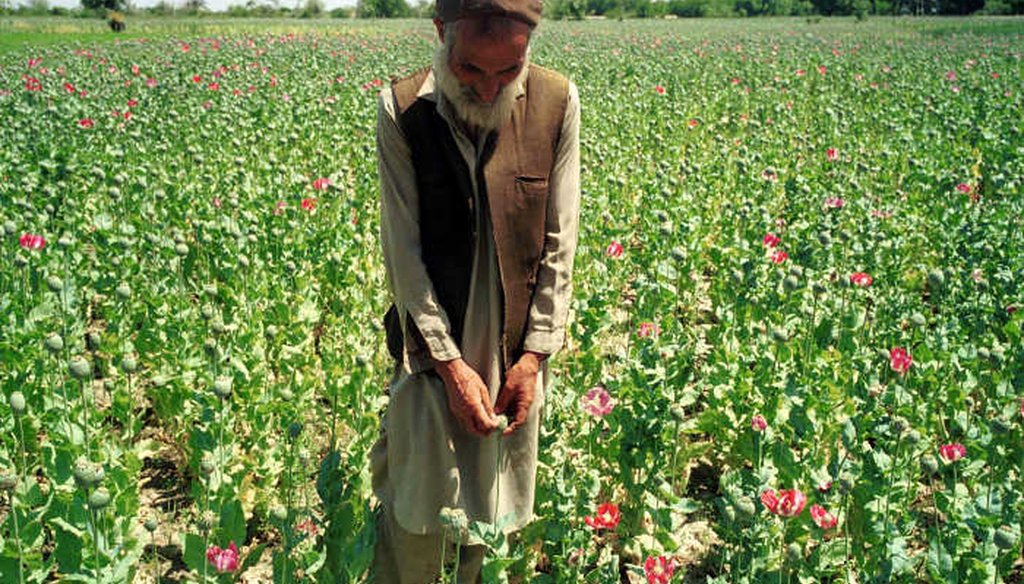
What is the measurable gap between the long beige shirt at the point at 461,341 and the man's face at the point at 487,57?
0.45ft

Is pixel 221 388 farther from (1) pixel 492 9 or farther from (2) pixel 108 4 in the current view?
(2) pixel 108 4

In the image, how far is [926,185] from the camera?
670cm

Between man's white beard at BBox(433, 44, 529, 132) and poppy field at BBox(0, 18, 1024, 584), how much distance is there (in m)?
0.99

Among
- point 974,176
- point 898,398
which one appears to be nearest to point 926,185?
point 974,176

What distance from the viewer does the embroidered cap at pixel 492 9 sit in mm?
1706

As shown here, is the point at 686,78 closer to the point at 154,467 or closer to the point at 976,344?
the point at 976,344

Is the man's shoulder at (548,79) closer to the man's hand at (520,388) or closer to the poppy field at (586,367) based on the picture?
the man's hand at (520,388)

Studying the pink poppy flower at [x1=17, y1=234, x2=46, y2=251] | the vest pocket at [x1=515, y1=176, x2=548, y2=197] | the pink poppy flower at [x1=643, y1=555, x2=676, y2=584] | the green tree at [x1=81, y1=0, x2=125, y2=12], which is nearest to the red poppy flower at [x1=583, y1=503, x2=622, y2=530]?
the pink poppy flower at [x1=643, y1=555, x2=676, y2=584]

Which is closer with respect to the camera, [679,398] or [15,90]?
[679,398]

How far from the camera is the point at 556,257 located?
214cm

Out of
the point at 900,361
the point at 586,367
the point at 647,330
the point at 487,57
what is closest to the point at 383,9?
the point at 586,367

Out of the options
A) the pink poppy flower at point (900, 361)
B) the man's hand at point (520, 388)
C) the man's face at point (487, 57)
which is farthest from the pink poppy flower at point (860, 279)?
the man's face at point (487, 57)

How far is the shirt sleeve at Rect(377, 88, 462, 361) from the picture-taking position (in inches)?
77.4

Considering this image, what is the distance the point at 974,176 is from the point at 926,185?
1295mm
